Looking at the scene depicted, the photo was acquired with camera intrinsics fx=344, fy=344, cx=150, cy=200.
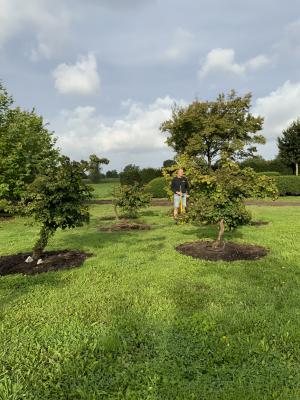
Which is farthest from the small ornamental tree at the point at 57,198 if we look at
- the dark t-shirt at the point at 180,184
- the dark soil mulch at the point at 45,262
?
the dark t-shirt at the point at 180,184

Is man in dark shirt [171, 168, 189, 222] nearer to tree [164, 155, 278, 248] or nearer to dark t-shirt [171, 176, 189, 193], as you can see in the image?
dark t-shirt [171, 176, 189, 193]

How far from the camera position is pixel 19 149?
16.6 meters

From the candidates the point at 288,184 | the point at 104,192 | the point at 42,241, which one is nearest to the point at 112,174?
the point at 104,192

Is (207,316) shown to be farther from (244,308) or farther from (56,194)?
(56,194)

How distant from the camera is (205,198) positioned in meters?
7.82

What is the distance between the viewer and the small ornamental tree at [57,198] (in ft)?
22.0

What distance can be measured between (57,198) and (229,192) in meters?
3.60

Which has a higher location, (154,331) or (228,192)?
(228,192)

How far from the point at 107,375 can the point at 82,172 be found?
184 inches

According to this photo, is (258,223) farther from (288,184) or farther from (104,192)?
(104,192)

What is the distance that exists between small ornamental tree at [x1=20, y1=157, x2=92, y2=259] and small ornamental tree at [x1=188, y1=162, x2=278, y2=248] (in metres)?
2.54

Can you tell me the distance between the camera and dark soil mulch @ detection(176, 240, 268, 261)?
7039mm

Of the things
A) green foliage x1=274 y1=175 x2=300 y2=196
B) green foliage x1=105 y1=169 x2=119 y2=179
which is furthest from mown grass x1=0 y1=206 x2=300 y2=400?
green foliage x1=105 y1=169 x2=119 y2=179

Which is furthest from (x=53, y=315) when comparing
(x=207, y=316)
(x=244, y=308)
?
(x=244, y=308)
